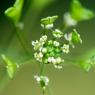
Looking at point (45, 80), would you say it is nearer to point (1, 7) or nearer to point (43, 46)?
point (43, 46)

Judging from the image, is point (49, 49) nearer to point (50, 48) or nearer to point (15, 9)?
point (50, 48)

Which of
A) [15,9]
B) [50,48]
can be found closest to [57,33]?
[50,48]

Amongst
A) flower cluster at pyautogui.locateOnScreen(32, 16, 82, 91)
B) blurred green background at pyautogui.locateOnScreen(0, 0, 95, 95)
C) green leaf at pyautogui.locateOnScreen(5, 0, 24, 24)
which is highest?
green leaf at pyautogui.locateOnScreen(5, 0, 24, 24)

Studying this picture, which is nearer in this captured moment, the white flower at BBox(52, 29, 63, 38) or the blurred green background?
the white flower at BBox(52, 29, 63, 38)

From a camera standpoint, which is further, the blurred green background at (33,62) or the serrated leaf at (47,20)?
the blurred green background at (33,62)

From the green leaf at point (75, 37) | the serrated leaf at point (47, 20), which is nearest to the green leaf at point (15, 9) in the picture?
the serrated leaf at point (47, 20)

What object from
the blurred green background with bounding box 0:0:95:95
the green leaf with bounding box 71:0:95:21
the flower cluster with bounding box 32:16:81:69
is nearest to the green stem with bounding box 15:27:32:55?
the blurred green background with bounding box 0:0:95:95

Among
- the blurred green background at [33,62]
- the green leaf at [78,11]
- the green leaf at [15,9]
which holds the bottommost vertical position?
the blurred green background at [33,62]

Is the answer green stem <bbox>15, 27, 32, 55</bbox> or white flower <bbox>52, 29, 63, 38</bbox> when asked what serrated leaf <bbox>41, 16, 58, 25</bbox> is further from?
green stem <bbox>15, 27, 32, 55</bbox>

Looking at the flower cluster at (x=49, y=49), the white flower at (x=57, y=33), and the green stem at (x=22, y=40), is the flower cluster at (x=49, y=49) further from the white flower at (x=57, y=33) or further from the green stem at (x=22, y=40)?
the green stem at (x=22, y=40)
